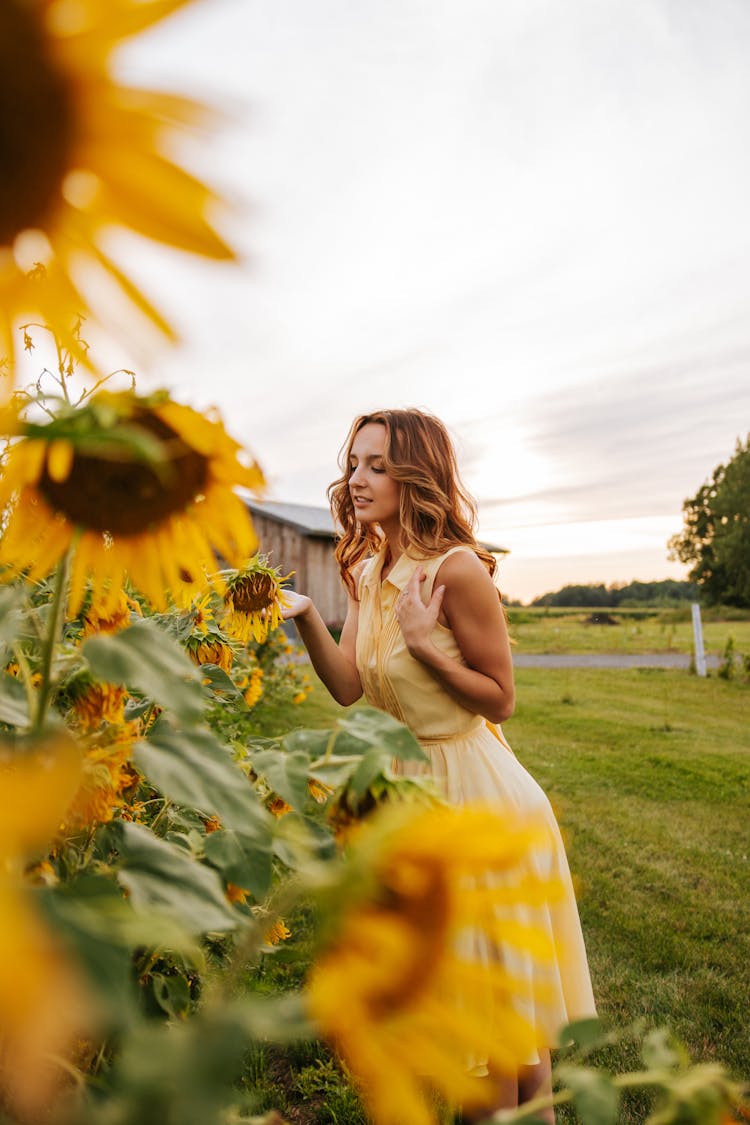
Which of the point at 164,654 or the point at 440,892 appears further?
the point at 164,654

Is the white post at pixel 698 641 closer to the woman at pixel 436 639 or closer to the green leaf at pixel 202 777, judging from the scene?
the woman at pixel 436 639

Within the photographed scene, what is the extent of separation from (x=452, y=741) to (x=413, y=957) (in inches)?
76.0

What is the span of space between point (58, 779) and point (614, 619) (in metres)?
34.4

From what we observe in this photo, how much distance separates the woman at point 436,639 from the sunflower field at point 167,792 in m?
1.12

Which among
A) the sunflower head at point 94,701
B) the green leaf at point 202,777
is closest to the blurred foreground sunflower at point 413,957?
the green leaf at point 202,777

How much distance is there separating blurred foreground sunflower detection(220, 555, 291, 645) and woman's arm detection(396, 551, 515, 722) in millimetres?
661

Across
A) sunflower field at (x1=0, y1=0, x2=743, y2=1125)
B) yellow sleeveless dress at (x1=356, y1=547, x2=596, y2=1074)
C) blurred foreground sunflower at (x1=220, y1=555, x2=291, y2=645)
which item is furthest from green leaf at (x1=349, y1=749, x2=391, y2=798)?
yellow sleeveless dress at (x1=356, y1=547, x2=596, y2=1074)

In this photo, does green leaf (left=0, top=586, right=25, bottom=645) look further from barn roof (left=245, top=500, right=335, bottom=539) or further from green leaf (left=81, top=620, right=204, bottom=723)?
barn roof (left=245, top=500, right=335, bottom=539)

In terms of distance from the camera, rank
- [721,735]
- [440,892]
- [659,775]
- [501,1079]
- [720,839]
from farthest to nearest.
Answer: [721,735] < [659,775] < [720,839] < [501,1079] < [440,892]

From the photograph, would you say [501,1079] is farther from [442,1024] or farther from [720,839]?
[720,839]

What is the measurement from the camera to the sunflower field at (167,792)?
1.15ft

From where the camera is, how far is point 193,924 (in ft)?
1.81

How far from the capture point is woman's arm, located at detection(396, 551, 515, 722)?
2.18m

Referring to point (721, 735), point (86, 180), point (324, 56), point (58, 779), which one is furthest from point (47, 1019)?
point (721, 735)
